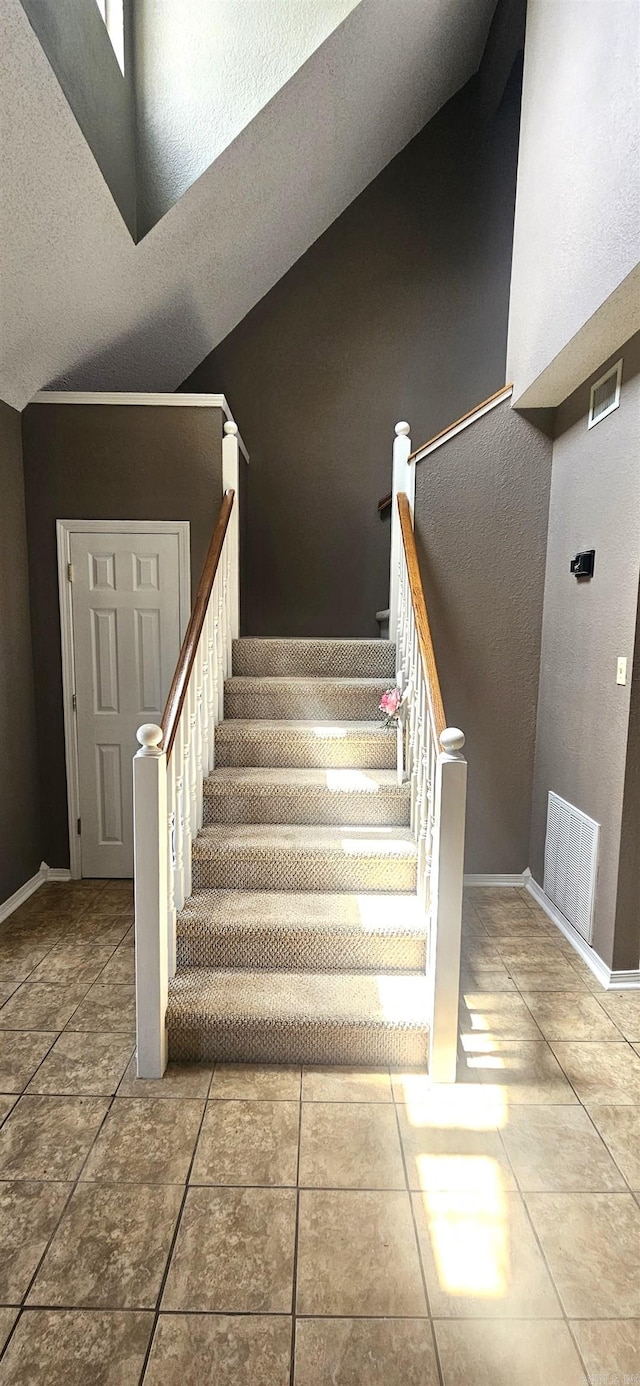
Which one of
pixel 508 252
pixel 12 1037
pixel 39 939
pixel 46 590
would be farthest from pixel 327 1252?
pixel 508 252

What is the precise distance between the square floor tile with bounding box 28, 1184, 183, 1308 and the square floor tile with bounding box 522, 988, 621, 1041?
143cm

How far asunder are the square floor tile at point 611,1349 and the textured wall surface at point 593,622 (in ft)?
4.85

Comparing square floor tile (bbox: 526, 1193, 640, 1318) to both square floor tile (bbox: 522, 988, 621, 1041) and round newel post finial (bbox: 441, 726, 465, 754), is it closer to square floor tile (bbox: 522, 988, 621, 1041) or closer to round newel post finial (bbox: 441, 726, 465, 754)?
square floor tile (bbox: 522, 988, 621, 1041)

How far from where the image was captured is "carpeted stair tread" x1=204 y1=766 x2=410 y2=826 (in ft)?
9.60

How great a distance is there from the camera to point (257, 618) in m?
4.89

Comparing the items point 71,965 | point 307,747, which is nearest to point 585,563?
point 307,747

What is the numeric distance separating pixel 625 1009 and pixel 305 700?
6.21 ft

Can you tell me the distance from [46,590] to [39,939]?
5.89 feet

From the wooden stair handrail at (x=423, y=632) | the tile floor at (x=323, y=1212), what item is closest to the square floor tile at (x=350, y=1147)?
the tile floor at (x=323, y=1212)

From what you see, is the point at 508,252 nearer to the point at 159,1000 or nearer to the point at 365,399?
the point at 365,399

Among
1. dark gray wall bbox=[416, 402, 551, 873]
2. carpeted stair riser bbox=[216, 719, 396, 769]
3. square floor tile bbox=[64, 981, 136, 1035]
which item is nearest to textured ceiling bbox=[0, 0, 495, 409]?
dark gray wall bbox=[416, 402, 551, 873]

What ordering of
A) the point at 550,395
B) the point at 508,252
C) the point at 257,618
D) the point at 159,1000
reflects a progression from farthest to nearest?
1. the point at 257,618
2. the point at 508,252
3. the point at 550,395
4. the point at 159,1000

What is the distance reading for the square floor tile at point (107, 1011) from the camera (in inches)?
98.3

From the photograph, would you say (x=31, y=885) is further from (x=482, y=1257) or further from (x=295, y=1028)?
(x=482, y=1257)
